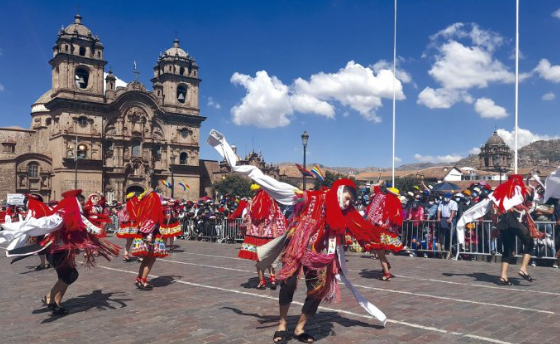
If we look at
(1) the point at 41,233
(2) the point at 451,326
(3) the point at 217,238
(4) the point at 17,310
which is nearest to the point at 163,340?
(1) the point at 41,233

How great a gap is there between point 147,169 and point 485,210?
55558mm

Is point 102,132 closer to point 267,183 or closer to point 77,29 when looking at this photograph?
point 77,29

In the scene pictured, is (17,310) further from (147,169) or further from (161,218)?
(147,169)

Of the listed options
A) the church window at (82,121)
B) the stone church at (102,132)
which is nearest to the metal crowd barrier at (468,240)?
the stone church at (102,132)

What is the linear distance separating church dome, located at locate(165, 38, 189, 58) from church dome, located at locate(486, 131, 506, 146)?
90702 mm

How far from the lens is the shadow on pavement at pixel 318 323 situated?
18.5 feet

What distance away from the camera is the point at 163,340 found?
526 cm

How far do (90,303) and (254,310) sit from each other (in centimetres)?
269

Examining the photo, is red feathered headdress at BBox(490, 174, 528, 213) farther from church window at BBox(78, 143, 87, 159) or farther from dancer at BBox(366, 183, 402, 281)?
church window at BBox(78, 143, 87, 159)

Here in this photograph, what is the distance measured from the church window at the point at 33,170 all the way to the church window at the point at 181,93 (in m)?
21.0

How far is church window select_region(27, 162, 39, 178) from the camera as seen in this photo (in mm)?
56156

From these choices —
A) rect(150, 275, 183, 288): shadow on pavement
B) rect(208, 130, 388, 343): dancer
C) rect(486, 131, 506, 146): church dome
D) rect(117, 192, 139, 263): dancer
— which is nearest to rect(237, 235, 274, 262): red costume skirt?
rect(150, 275, 183, 288): shadow on pavement

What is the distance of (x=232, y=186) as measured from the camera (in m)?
74.7

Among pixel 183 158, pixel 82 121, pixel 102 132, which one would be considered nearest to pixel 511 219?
pixel 82 121
